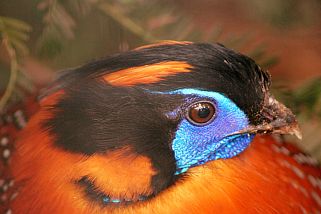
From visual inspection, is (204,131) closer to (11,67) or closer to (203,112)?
(203,112)

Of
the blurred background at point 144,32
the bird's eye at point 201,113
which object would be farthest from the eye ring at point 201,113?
the blurred background at point 144,32

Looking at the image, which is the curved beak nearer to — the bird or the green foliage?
the bird

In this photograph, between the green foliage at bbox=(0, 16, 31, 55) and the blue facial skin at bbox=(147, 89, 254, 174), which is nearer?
the blue facial skin at bbox=(147, 89, 254, 174)

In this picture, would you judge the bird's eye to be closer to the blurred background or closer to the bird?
the bird

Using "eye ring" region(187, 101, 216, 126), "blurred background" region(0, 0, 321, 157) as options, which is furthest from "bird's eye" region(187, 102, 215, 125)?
"blurred background" region(0, 0, 321, 157)

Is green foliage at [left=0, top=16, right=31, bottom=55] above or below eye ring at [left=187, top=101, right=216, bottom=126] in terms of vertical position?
above

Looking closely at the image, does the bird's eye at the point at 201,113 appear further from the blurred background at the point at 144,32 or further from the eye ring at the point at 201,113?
the blurred background at the point at 144,32

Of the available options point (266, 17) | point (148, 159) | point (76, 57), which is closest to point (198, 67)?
point (148, 159)

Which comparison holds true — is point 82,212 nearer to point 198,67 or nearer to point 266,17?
point 198,67

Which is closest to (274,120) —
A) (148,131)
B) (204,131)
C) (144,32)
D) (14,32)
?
(204,131)
